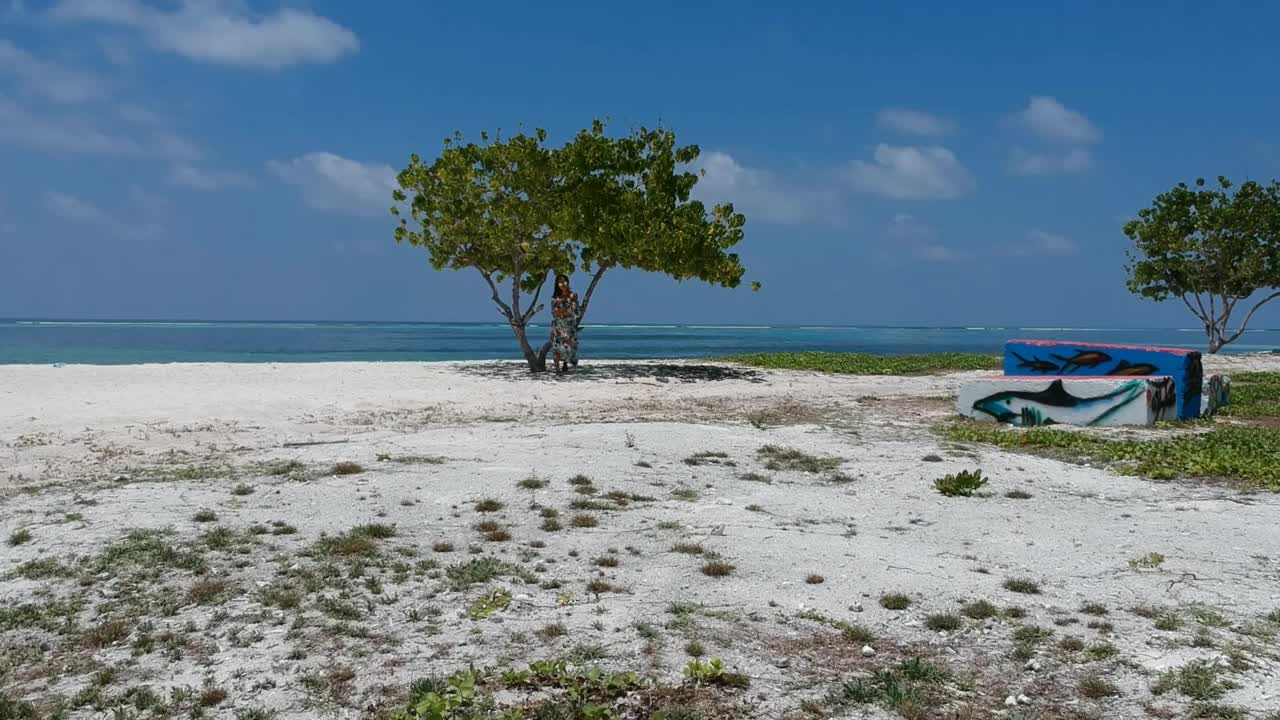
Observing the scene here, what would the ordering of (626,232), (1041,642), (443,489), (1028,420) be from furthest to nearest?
(626,232) < (1028,420) < (443,489) < (1041,642)

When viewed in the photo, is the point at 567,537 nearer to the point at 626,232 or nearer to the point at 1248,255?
the point at 626,232

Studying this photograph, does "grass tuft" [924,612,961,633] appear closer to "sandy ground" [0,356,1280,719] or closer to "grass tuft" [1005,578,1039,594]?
"sandy ground" [0,356,1280,719]

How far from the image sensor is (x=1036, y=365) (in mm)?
23438

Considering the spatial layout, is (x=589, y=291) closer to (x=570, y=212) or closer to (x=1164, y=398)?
(x=570, y=212)

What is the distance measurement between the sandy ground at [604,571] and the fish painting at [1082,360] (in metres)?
11.6

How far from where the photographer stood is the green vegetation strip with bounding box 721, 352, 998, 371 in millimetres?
29953

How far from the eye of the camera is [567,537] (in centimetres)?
754

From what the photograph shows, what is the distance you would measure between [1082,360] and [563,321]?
48.1 feet

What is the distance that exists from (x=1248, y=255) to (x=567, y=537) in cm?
3913

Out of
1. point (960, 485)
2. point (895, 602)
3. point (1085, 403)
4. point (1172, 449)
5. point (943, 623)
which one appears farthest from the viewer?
point (1085, 403)

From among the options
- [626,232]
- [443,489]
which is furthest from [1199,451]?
[626,232]

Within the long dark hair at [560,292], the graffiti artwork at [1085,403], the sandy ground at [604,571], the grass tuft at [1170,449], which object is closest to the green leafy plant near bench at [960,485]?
the sandy ground at [604,571]

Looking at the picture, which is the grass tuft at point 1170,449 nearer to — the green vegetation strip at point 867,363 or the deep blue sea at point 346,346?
the green vegetation strip at point 867,363

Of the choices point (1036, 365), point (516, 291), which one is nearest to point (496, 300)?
point (516, 291)
